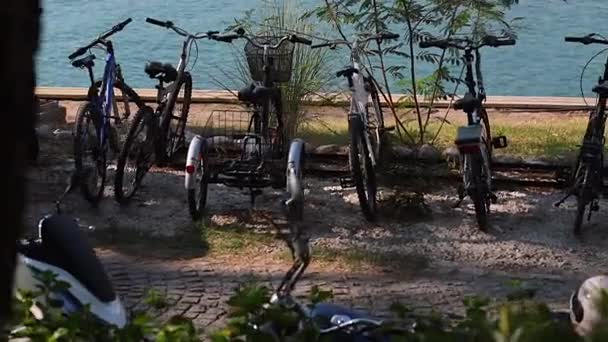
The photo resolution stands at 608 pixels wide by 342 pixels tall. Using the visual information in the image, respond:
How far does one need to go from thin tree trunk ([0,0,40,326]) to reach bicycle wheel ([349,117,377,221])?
560 cm

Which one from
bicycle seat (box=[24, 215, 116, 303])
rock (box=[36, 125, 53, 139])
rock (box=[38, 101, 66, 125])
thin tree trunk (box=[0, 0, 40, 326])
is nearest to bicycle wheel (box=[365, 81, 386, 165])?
rock (box=[36, 125, 53, 139])

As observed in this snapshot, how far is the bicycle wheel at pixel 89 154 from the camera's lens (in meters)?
7.20

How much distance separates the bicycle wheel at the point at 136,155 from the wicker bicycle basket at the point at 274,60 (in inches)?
27.5

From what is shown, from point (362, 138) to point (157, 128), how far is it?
1320 millimetres

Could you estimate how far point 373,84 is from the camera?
7.65 m

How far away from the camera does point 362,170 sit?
7.11 metres

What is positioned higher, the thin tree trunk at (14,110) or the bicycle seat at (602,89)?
the thin tree trunk at (14,110)

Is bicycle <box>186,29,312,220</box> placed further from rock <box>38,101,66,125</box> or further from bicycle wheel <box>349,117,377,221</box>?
rock <box>38,101,66,125</box>

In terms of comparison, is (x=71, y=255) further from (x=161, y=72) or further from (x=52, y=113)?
(x=52, y=113)

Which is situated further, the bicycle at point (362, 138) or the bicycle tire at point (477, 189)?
the bicycle at point (362, 138)

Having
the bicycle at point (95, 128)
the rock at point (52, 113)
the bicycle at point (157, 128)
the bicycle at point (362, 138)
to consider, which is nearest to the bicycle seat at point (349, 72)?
the bicycle at point (362, 138)

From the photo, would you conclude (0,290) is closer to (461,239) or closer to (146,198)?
(461,239)

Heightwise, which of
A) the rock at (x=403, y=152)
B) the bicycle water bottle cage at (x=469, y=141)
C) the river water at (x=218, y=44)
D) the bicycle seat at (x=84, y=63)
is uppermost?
the bicycle seat at (x=84, y=63)

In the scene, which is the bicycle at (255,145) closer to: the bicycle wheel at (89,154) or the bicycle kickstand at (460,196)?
the bicycle wheel at (89,154)
